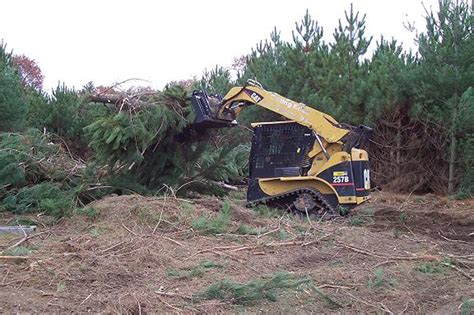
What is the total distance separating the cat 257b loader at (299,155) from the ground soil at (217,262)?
0.81 meters

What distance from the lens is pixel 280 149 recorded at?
11727mm

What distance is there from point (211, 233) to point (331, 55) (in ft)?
39.6

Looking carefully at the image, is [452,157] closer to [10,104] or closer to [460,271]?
[460,271]

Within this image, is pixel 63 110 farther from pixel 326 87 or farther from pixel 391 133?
pixel 391 133

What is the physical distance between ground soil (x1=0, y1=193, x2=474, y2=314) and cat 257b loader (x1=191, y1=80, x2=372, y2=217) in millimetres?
809

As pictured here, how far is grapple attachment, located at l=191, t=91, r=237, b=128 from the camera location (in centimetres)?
1131

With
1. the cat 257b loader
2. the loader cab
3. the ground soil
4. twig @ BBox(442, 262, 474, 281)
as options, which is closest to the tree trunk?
the cat 257b loader

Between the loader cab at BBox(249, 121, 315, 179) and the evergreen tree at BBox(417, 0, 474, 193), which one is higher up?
the evergreen tree at BBox(417, 0, 474, 193)

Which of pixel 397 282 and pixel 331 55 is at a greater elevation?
pixel 331 55

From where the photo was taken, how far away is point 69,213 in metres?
9.62

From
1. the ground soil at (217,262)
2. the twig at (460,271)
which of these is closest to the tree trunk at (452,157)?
the ground soil at (217,262)

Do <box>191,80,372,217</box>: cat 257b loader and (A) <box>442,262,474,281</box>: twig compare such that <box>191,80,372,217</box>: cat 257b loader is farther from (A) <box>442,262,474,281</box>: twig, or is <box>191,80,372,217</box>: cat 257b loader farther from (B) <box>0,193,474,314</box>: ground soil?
(A) <box>442,262,474,281</box>: twig

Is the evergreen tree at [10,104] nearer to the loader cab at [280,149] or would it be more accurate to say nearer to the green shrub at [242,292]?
the loader cab at [280,149]

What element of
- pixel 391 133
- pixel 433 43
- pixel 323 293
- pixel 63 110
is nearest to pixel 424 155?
pixel 391 133
